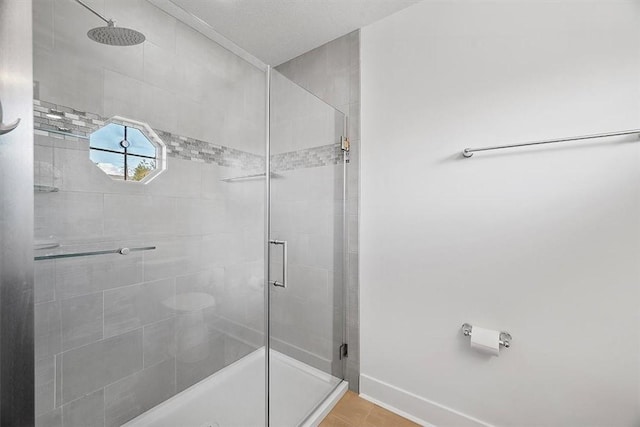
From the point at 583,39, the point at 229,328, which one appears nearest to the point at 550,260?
the point at 583,39

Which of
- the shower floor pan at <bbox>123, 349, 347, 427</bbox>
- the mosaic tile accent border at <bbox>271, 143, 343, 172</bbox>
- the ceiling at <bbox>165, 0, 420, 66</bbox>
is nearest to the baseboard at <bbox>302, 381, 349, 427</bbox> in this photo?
the shower floor pan at <bbox>123, 349, 347, 427</bbox>

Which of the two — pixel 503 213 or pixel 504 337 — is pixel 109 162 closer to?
pixel 503 213

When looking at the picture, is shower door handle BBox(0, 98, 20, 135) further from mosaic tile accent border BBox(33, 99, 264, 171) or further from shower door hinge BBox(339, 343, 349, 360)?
shower door hinge BBox(339, 343, 349, 360)

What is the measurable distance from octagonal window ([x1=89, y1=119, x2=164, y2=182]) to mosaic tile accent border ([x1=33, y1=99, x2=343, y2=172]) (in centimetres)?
4

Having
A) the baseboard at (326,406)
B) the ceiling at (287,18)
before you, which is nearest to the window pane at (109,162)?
the ceiling at (287,18)

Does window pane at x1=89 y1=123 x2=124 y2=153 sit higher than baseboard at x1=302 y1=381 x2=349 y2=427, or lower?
higher

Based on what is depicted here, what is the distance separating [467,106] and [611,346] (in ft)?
4.03

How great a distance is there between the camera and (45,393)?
1.04 meters

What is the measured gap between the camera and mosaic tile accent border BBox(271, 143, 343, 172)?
1.37 meters

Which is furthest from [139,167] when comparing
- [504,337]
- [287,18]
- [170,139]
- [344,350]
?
[504,337]

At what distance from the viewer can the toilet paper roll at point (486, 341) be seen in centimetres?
126

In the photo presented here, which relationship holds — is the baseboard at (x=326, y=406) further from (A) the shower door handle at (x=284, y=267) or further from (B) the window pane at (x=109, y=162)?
(B) the window pane at (x=109, y=162)

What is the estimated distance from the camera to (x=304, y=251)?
1.52m

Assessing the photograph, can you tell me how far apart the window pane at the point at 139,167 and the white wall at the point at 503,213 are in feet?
3.94
